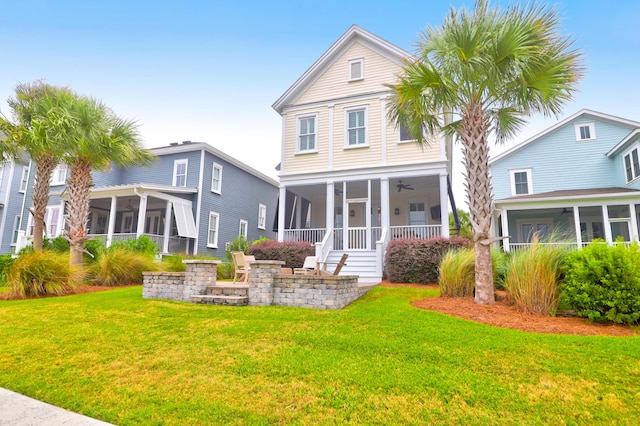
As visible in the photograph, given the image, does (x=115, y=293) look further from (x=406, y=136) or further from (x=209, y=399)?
(x=406, y=136)

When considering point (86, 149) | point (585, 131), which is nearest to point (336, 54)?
point (86, 149)

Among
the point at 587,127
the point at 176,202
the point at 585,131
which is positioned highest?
the point at 587,127

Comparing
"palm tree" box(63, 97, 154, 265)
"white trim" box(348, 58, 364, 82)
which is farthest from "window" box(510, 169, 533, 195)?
"palm tree" box(63, 97, 154, 265)

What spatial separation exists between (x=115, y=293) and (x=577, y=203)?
56.8 ft

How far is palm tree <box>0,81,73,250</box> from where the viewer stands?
10.2m

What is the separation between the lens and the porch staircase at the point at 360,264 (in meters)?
11.1

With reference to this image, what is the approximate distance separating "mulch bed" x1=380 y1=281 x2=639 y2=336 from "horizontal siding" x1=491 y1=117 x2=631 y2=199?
1337cm

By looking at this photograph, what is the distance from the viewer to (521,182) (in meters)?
17.3

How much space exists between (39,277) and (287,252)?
6.99 meters

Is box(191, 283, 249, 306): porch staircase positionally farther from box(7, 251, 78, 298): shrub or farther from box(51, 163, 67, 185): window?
box(51, 163, 67, 185): window

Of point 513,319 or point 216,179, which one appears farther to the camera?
point 216,179

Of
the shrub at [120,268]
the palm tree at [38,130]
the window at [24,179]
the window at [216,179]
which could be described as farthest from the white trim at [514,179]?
the window at [24,179]

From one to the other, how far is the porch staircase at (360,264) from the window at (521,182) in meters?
10.4

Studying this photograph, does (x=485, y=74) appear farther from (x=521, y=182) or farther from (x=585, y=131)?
(x=585, y=131)
